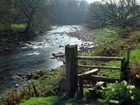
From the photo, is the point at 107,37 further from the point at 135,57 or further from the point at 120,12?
the point at 135,57

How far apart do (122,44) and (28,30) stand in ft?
145

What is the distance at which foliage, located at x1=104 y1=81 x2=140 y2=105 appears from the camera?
440 inches

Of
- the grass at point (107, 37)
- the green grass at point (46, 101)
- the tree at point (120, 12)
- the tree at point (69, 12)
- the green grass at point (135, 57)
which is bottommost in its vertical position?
the green grass at point (46, 101)

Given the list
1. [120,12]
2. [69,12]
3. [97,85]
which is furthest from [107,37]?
[69,12]

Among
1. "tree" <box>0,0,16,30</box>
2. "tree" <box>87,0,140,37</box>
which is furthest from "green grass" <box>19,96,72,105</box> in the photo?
"tree" <box>0,0,16,30</box>

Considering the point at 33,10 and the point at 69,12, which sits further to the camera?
the point at 69,12

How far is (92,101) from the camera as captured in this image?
1269 centimetres

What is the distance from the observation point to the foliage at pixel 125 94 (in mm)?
11172

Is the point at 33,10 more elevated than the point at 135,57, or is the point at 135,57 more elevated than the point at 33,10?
the point at 33,10

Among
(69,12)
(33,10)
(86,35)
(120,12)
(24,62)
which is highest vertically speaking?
(69,12)

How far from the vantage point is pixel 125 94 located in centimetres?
1123

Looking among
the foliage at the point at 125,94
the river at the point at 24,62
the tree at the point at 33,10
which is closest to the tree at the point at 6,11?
the tree at the point at 33,10

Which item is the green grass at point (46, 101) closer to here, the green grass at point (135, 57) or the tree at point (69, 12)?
the green grass at point (135, 57)

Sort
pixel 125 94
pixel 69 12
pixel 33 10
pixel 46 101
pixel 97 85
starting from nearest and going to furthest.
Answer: pixel 125 94, pixel 97 85, pixel 46 101, pixel 33 10, pixel 69 12
